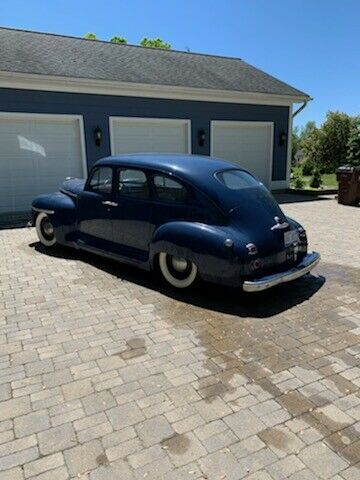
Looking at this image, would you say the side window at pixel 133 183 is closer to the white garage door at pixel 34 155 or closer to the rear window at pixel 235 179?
the rear window at pixel 235 179

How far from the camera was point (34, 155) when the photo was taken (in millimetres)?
10484

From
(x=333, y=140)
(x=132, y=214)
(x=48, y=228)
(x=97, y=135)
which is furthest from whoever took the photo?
(x=333, y=140)

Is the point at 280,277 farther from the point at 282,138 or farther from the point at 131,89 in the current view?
the point at 282,138

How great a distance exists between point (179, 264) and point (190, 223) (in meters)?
0.57

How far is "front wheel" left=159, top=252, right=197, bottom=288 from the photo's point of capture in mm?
4723

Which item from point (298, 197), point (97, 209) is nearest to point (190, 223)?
point (97, 209)

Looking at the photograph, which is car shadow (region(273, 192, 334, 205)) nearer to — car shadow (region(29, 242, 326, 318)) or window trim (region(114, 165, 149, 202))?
car shadow (region(29, 242, 326, 318))

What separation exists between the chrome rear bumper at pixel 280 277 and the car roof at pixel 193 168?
904 millimetres

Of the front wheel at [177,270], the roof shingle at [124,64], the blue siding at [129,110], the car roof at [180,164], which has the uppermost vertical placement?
the roof shingle at [124,64]

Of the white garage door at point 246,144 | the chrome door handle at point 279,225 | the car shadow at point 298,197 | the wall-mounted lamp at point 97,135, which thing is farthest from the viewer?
the white garage door at point 246,144

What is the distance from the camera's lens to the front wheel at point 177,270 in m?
4.72

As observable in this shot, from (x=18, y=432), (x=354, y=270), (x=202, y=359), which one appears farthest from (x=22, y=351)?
(x=354, y=270)

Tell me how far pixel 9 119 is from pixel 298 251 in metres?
8.28

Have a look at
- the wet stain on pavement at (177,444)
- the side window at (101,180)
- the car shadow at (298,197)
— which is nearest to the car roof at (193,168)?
the side window at (101,180)
